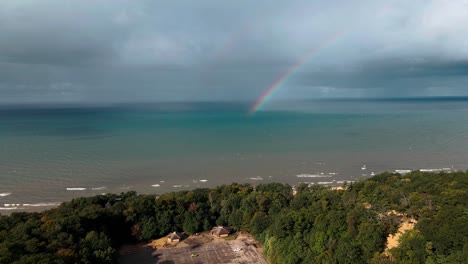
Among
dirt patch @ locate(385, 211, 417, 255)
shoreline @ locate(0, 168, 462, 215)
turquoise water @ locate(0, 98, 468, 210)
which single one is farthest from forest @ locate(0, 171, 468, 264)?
turquoise water @ locate(0, 98, 468, 210)

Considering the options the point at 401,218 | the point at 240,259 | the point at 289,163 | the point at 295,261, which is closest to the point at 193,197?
the point at 240,259

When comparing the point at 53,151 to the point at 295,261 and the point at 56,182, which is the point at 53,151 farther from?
the point at 295,261

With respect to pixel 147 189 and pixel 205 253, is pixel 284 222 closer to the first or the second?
pixel 205 253

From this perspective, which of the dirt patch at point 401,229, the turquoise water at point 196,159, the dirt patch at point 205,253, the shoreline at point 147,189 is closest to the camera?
the dirt patch at point 401,229

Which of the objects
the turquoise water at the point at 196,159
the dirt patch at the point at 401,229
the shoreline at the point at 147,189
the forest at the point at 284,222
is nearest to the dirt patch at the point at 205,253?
the forest at the point at 284,222

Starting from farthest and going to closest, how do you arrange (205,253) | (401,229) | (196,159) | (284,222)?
(196,159) < (205,253) < (284,222) < (401,229)

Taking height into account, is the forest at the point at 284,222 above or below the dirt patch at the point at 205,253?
above

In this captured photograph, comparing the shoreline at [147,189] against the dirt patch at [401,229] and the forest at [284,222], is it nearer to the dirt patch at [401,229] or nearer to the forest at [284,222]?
the forest at [284,222]

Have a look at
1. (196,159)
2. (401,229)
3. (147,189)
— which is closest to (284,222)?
(401,229)
